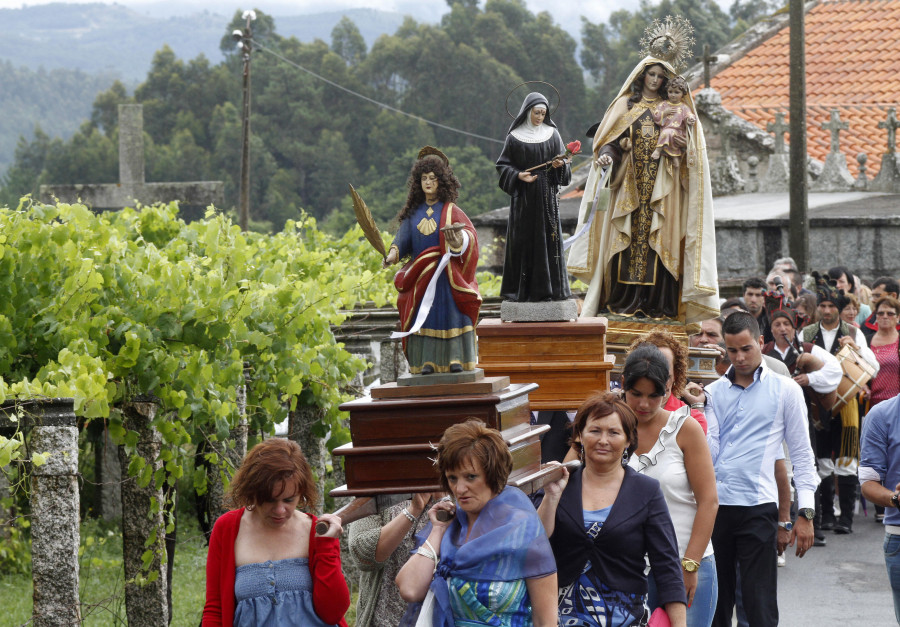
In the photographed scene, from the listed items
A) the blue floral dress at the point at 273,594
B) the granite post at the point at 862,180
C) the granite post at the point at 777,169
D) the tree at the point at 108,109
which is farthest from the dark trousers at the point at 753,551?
the tree at the point at 108,109

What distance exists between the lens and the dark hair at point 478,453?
4.60 metres

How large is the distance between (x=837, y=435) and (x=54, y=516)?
23.5 feet

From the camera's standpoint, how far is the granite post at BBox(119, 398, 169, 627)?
7348mm

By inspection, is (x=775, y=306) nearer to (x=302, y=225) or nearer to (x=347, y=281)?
(x=347, y=281)

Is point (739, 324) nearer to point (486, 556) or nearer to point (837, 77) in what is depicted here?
point (486, 556)

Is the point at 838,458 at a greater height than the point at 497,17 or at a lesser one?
lesser

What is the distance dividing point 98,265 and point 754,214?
1459 centimetres

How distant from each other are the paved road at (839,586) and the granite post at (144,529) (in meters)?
3.88

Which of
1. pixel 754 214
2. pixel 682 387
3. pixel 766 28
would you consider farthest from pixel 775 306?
pixel 766 28

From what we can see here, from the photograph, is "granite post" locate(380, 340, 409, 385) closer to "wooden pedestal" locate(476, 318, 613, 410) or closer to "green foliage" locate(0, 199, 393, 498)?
"green foliage" locate(0, 199, 393, 498)

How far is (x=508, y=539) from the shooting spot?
15.0 feet

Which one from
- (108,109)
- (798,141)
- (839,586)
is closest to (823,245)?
(798,141)

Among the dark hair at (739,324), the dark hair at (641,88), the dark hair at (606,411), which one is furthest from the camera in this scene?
the dark hair at (641,88)

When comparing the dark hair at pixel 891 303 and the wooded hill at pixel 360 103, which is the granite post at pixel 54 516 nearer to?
the dark hair at pixel 891 303
